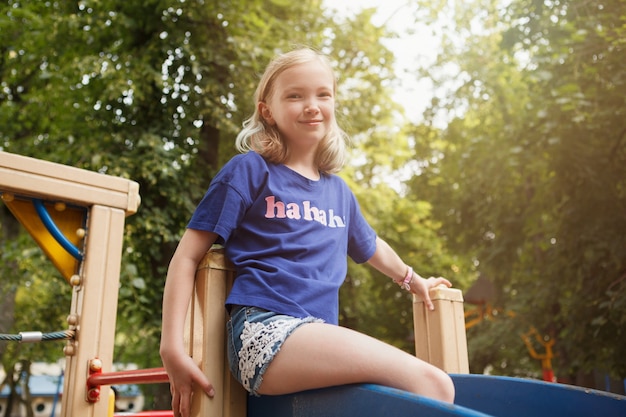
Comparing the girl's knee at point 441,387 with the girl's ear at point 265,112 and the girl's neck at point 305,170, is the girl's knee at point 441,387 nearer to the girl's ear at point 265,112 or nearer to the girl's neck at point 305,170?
the girl's neck at point 305,170

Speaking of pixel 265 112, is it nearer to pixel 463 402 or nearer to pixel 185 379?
pixel 185 379

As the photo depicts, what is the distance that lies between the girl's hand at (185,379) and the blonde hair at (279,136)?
502 mm

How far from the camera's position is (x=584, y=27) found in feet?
15.2

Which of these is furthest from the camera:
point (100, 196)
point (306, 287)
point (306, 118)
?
point (100, 196)

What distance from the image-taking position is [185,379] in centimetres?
118

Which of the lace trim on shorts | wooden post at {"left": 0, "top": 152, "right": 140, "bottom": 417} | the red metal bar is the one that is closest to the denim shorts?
the lace trim on shorts

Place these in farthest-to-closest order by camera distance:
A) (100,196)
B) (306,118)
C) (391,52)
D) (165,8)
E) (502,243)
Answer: (391,52)
(502,243)
(165,8)
(100,196)
(306,118)

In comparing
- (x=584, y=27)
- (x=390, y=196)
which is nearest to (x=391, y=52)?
(x=390, y=196)

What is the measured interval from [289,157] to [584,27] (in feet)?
13.2

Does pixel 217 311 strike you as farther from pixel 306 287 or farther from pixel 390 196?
pixel 390 196

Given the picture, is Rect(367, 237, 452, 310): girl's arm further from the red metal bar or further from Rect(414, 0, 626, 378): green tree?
Rect(414, 0, 626, 378): green tree

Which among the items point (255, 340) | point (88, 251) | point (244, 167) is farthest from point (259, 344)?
point (88, 251)

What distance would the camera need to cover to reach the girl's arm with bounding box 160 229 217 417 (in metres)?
1.17

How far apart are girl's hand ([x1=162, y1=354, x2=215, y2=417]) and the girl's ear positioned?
24.7 inches
